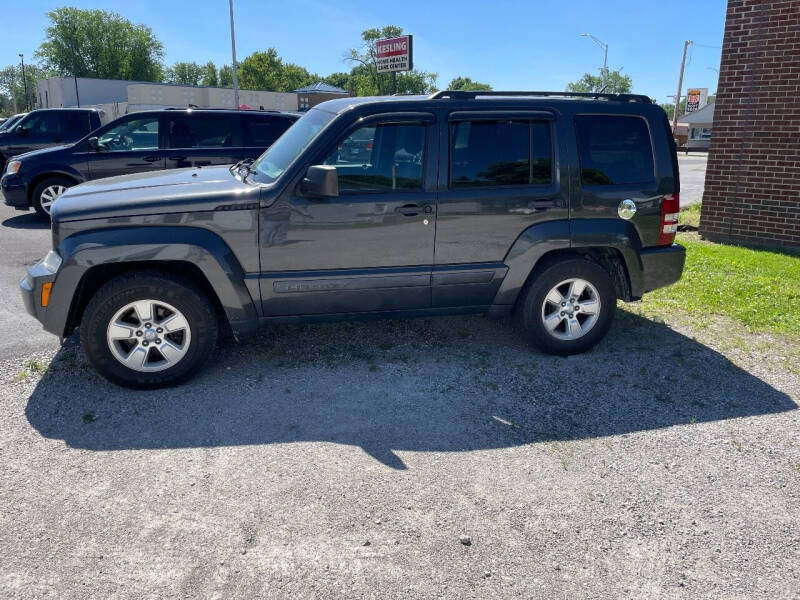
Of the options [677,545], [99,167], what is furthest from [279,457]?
[99,167]

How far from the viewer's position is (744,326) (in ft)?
19.1

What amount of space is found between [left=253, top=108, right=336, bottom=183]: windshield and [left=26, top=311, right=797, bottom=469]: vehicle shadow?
1372 mm

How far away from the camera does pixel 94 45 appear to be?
89562mm

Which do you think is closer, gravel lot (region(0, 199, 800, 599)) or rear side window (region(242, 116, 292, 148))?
gravel lot (region(0, 199, 800, 599))

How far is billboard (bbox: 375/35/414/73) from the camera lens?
36.8 m

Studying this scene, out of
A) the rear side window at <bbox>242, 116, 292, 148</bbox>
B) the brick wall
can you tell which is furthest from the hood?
the brick wall

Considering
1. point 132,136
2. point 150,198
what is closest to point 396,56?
point 132,136

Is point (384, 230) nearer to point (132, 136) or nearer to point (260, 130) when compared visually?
point (260, 130)

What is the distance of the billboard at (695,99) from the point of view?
75.6m

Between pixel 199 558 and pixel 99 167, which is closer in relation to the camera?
pixel 199 558

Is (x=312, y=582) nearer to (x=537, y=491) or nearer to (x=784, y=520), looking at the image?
(x=537, y=491)

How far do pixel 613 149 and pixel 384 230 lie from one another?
6.31 ft

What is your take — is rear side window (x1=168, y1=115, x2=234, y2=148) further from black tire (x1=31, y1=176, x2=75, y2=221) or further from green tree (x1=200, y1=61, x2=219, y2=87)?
green tree (x1=200, y1=61, x2=219, y2=87)

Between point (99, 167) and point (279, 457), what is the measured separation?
8.10 meters
